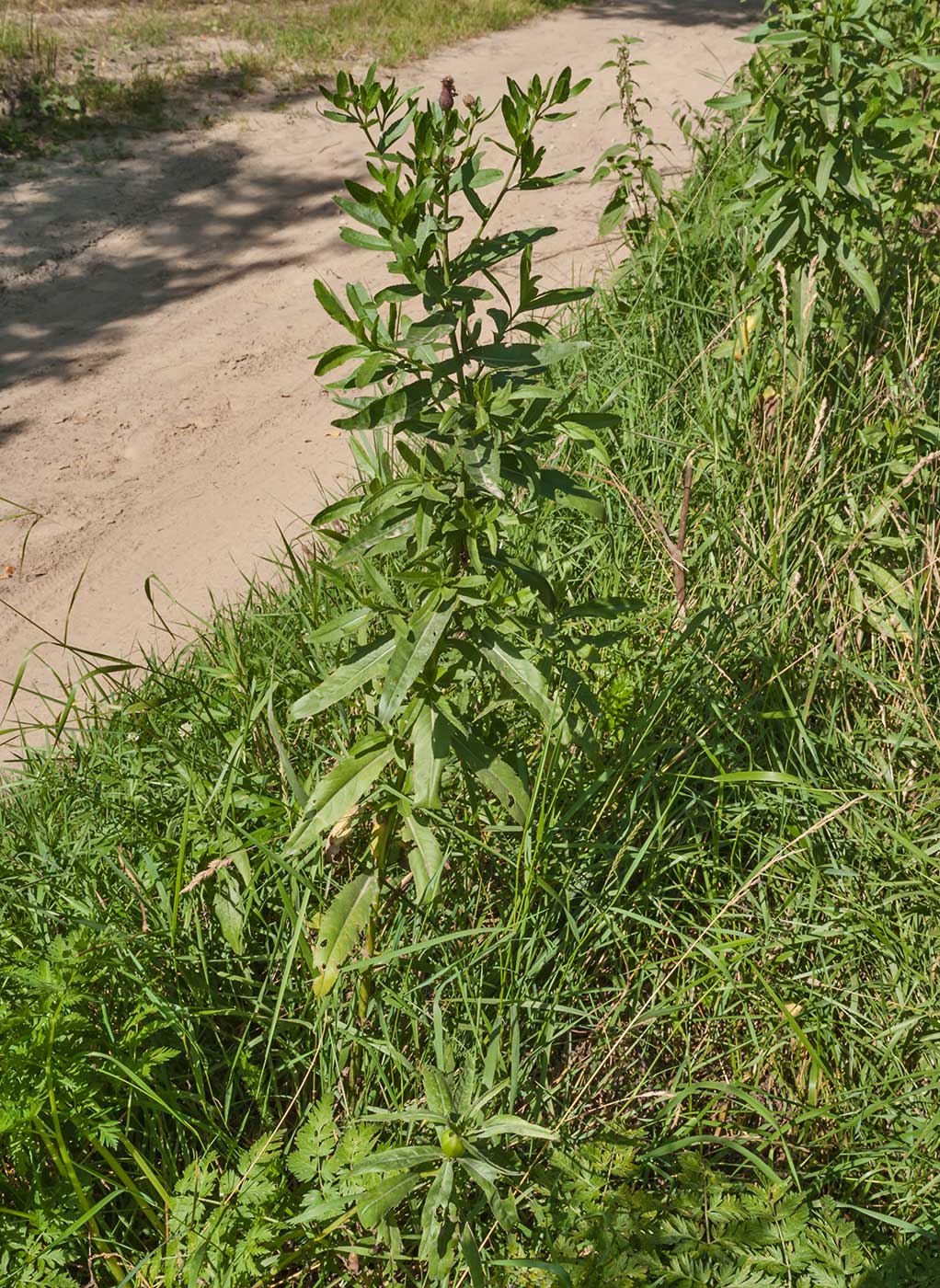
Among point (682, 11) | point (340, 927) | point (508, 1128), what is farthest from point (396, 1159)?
point (682, 11)

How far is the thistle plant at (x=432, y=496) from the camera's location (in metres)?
1.98

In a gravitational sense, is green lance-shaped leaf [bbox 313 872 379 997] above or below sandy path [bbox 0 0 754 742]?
below

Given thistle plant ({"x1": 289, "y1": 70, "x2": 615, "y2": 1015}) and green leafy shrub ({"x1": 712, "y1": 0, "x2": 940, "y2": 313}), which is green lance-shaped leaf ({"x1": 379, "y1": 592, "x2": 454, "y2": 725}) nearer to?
thistle plant ({"x1": 289, "y1": 70, "x2": 615, "y2": 1015})

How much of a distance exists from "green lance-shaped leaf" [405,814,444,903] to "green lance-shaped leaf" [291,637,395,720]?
0.29 m

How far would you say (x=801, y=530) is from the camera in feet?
10.9

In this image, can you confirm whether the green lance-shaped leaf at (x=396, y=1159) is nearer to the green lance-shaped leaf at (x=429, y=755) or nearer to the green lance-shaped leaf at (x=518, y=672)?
the green lance-shaped leaf at (x=429, y=755)

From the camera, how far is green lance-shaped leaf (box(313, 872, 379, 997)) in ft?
6.89

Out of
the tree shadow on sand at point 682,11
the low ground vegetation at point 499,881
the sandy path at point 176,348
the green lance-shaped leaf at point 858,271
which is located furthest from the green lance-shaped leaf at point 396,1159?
the tree shadow on sand at point 682,11

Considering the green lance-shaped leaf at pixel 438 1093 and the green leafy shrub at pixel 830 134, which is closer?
the green lance-shaped leaf at pixel 438 1093

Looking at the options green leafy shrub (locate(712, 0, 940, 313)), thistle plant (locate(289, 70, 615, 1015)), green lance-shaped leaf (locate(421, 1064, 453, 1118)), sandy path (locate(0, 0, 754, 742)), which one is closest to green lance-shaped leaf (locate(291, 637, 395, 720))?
thistle plant (locate(289, 70, 615, 1015))

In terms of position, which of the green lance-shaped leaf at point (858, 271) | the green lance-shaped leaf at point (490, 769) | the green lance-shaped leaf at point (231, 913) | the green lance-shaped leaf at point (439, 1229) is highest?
the green lance-shaped leaf at point (858, 271)

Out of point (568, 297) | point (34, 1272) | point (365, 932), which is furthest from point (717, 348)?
point (34, 1272)

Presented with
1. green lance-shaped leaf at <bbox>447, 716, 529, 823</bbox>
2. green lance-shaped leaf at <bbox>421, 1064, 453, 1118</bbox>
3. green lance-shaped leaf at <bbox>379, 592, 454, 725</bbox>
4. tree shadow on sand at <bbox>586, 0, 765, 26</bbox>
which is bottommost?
green lance-shaped leaf at <bbox>421, 1064, 453, 1118</bbox>

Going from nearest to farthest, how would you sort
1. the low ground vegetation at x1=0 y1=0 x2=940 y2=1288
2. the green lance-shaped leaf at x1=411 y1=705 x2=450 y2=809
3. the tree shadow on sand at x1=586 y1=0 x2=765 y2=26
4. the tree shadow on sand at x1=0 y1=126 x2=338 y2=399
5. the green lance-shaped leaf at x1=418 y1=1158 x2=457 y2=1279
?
1. the green lance-shaped leaf at x1=418 y1=1158 x2=457 y2=1279
2. the low ground vegetation at x1=0 y1=0 x2=940 y2=1288
3. the green lance-shaped leaf at x1=411 y1=705 x2=450 y2=809
4. the tree shadow on sand at x1=0 y1=126 x2=338 y2=399
5. the tree shadow on sand at x1=586 y1=0 x2=765 y2=26
